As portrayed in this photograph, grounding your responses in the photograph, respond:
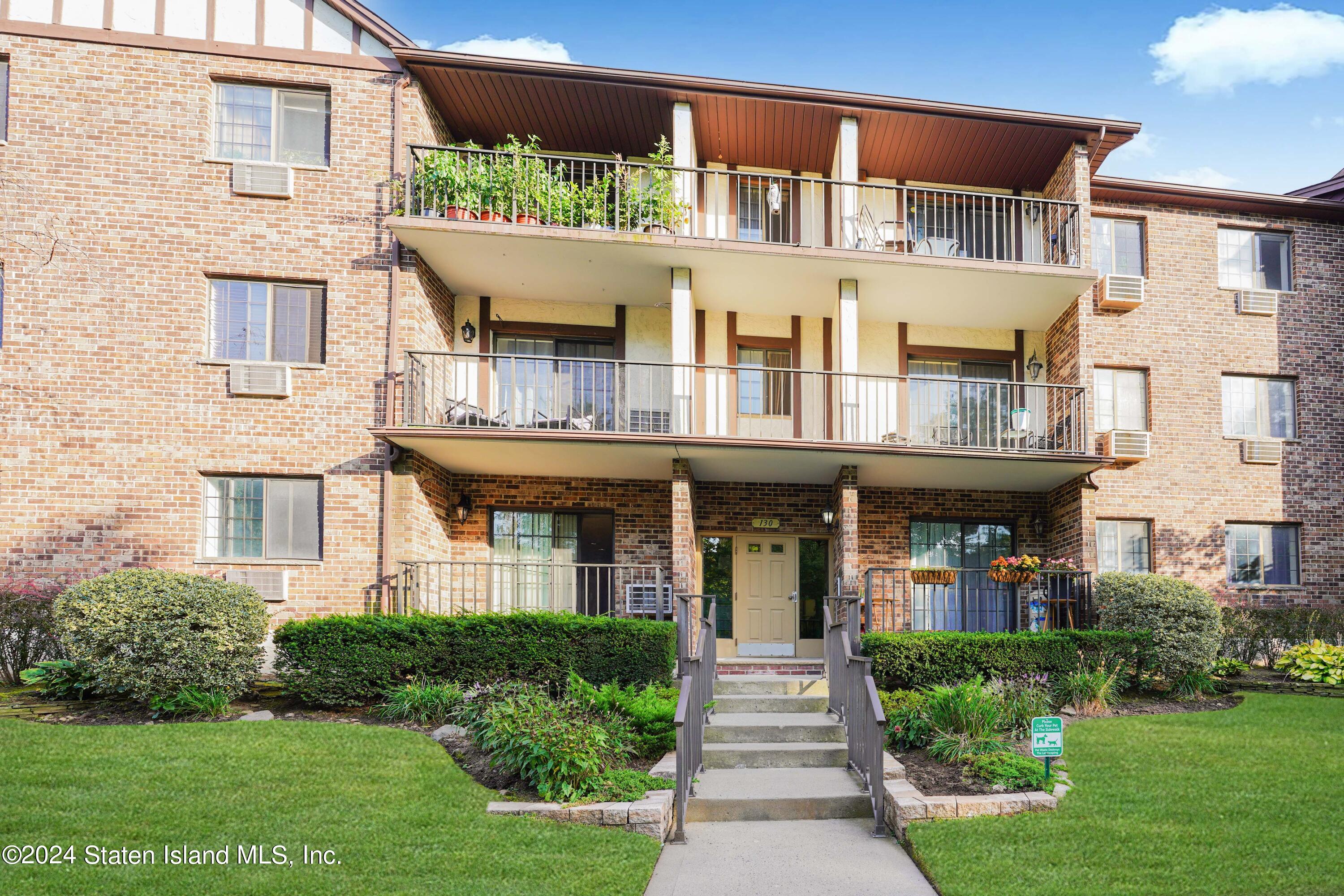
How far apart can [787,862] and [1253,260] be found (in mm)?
14471

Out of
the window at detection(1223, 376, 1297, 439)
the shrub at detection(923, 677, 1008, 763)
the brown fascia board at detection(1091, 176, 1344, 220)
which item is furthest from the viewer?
the window at detection(1223, 376, 1297, 439)

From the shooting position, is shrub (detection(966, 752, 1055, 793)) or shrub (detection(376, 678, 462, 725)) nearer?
shrub (detection(966, 752, 1055, 793))

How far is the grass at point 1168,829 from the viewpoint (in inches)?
225

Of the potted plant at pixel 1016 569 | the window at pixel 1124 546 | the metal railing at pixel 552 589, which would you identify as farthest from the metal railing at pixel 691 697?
the window at pixel 1124 546

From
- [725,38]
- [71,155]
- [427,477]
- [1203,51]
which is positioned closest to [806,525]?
[427,477]

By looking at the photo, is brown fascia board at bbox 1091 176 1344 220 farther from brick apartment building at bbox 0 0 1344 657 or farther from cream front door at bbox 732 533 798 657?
cream front door at bbox 732 533 798 657

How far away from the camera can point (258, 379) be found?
12109mm

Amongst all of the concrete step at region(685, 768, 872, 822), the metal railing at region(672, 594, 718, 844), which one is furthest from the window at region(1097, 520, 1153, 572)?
the concrete step at region(685, 768, 872, 822)

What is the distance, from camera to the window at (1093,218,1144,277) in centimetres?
1545

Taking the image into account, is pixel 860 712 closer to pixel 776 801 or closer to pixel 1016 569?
pixel 776 801

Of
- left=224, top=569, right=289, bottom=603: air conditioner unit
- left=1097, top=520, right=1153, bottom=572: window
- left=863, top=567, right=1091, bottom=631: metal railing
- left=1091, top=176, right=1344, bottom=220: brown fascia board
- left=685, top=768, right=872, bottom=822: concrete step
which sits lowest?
left=685, top=768, right=872, bottom=822: concrete step

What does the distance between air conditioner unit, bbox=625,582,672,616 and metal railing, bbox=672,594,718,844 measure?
1.54m

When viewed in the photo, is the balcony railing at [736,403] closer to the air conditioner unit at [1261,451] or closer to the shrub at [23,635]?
the air conditioner unit at [1261,451]

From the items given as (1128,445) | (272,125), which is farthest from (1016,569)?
(272,125)
